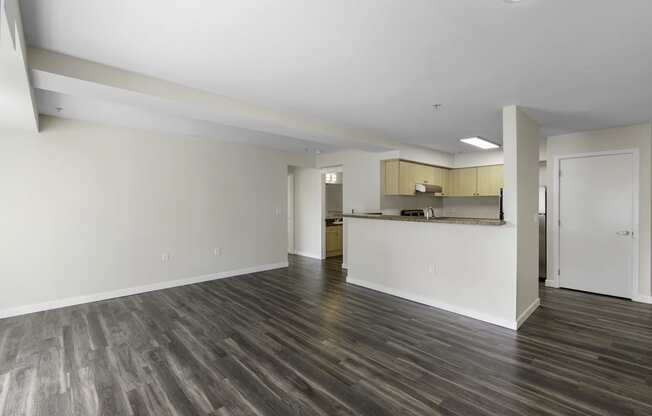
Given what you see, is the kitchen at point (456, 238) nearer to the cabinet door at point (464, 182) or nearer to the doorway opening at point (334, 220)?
the cabinet door at point (464, 182)

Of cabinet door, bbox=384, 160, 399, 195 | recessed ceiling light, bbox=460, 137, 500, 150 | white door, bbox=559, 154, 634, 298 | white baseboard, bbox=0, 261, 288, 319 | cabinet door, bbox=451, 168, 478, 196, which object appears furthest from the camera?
cabinet door, bbox=451, 168, 478, 196

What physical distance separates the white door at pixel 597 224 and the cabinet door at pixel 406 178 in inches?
91.5

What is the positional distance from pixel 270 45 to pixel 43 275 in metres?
4.20

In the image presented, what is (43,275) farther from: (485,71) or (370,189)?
(485,71)

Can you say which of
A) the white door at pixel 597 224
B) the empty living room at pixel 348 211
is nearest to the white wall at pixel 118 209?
the empty living room at pixel 348 211

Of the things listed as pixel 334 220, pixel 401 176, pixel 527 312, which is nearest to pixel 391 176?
pixel 401 176

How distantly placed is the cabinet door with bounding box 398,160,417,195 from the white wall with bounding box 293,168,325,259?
6.77 feet

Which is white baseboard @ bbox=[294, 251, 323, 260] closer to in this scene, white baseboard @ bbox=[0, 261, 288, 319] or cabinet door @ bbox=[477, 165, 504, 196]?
white baseboard @ bbox=[0, 261, 288, 319]

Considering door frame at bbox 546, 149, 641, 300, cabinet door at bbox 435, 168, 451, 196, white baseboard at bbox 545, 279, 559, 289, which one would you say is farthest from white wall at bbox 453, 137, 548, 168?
white baseboard at bbox 545, 279, 559, 289

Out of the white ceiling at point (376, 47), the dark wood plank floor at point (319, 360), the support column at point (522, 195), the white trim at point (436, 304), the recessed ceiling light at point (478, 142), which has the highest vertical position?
the white ceiling at point (376, 47)

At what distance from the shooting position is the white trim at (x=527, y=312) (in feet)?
11.0

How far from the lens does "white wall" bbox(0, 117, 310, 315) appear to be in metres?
3.77

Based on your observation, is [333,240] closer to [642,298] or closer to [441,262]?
[441,262]

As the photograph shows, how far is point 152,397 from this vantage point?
2.15m
